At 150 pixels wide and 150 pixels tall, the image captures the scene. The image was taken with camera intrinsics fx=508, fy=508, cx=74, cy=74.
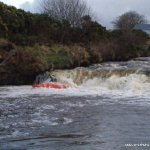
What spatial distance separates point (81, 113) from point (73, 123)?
220 centimetres

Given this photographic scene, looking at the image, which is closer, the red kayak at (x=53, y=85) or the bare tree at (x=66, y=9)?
the red kayak at (x=53, y=85)

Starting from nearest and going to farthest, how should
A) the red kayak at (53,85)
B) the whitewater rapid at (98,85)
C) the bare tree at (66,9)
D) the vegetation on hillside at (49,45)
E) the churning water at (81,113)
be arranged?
1. the churning water at (81,113)
2. the whitewater rapid at (98,85)
3. the red kayak at (53,85)
4. the vegetation on hillside at (49,45)
5. the bare tree at (66,9)

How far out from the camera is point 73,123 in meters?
15.6

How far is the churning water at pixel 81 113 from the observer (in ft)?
42.1

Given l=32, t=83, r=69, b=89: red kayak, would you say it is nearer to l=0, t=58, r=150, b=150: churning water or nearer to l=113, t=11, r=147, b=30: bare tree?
l=0, t=58, r=150, b=150: churning water

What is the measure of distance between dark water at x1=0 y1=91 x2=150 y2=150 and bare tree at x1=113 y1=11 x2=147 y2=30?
60.6 meters

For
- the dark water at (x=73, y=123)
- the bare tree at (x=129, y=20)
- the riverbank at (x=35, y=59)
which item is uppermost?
the bare tree at (x=129, y=20)

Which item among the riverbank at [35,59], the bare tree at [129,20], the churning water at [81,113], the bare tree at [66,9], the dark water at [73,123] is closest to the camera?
the dark water at [73,123]

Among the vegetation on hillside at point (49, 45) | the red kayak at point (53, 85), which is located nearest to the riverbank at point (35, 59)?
the vegetation on hillside at point (49, 45)

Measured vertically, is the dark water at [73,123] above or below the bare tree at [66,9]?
below

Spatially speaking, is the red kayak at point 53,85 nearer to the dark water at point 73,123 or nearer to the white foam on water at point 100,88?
the white foam on water at point 100,88

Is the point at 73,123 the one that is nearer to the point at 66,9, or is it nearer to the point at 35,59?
the point at 35,59

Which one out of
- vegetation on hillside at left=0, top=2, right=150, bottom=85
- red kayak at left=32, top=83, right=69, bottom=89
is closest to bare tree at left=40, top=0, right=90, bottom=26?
vegetation on hillside at left=0, top=2, right=150, bottom=85

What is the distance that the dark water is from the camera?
12586 millimetres
